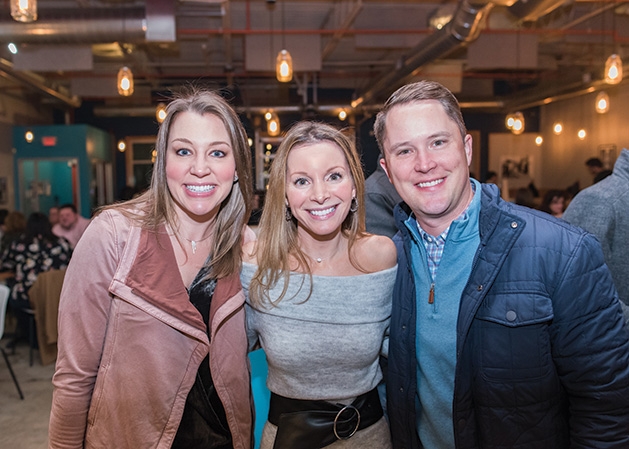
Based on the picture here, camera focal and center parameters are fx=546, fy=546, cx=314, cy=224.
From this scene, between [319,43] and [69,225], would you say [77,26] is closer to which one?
[69,225]

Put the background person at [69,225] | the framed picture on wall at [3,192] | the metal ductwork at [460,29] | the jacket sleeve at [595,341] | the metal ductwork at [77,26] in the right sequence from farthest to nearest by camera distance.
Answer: the framed picture on wall at [3,192] → the background person at [69,225] → the metal ductwork at [77,26] → the metal ductwork at [460,29] → the jacket sleeve at [595,341]

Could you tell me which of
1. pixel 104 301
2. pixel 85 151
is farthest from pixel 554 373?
pixel 85 151

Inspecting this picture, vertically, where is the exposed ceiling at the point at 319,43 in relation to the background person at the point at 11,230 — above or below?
above

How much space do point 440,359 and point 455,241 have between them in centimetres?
38

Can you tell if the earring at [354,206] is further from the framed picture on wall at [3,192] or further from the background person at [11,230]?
the framed picture on wall at [3,192]

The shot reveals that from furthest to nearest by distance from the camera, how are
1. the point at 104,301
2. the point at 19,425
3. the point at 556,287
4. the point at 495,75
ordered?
the point at 495,75 < the point at 19,425 < the point at 104,301 < the point at 556,287

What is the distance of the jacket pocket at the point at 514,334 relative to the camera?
155 cm

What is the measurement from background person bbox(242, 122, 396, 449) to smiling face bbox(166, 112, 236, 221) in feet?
0.85

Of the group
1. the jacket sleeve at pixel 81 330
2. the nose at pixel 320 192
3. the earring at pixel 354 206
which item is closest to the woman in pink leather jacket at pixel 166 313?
the jacket sleeve at pixel 81 330

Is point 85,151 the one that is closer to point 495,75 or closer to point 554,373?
point 495,75

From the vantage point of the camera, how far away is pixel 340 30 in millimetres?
7758

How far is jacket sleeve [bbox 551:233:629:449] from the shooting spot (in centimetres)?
153

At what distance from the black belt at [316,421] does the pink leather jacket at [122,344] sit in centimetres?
34

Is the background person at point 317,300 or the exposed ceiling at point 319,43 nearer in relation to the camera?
the background person at point 317,300
